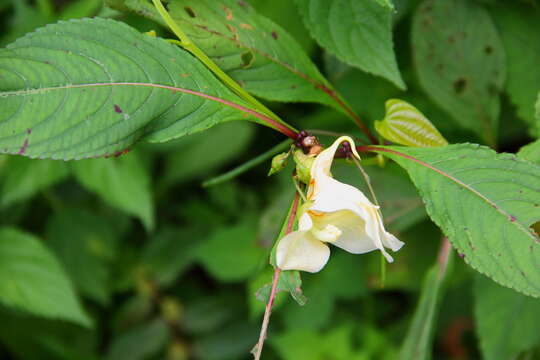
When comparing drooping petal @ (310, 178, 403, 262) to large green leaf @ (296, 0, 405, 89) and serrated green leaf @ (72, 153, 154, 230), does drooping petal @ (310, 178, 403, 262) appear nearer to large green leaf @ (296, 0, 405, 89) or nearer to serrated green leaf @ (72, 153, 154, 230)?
Answer: large green leaf @ (296, 0, 405, 89)

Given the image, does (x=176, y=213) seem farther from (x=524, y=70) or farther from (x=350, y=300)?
(x=524, y=70)

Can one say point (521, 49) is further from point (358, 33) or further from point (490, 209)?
point (490, 209)

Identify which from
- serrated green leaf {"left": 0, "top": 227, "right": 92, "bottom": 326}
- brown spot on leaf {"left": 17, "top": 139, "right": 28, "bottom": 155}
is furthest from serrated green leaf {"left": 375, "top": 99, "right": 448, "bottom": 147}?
serrated green leaf {"left": 0, "top": 227, "right": 92, "bottom": 326}

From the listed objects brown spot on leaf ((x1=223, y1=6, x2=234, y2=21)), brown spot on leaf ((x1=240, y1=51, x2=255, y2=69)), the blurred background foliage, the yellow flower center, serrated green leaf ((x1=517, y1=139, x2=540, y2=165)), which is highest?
brown spot on leaf ((x1=223, y1=6, x2=234, y2=21))

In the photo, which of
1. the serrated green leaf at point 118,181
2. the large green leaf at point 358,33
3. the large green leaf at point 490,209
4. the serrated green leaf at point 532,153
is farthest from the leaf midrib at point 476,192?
the serrated green leaf at point 118,181

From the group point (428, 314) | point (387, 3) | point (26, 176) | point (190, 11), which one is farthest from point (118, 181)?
point (387, 3)
